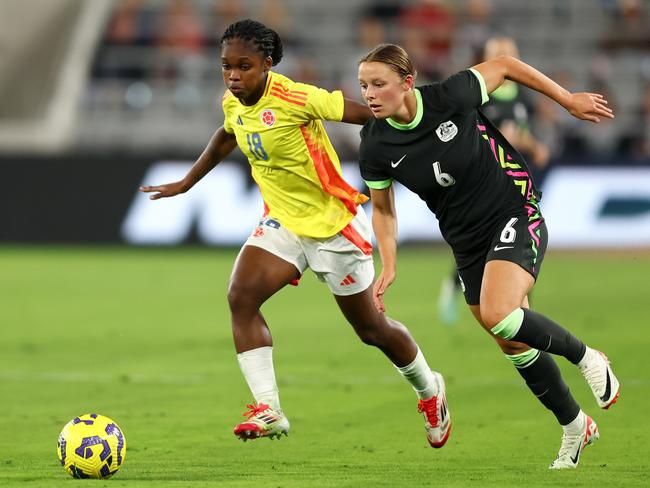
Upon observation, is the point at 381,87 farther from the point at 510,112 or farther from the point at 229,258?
the point at 229,258

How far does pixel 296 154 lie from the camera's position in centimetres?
698

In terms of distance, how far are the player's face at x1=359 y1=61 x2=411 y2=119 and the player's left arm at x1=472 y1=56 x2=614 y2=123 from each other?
517 mm

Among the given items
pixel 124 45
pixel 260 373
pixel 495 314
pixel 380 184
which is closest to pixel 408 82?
pixel 380 184

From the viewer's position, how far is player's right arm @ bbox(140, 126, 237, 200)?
287 inches

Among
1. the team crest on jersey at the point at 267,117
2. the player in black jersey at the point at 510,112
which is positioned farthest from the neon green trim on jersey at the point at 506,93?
the team crest on jersey at the point at 267,117

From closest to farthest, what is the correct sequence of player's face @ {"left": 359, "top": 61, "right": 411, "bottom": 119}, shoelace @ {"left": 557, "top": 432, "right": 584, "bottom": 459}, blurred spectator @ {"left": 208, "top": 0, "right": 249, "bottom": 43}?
player's face @ {"left": 359, "top": 61, "right": 411, "bottom": 119}, shoelace @ {"left": 557, "top": 432, "right": 584, "bottom": 459}, blurred spectator @ {"left": 208, "top": 0, "right": 249, "bottom": 43}

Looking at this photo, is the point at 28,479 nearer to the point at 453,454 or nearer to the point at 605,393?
the point at 453,454

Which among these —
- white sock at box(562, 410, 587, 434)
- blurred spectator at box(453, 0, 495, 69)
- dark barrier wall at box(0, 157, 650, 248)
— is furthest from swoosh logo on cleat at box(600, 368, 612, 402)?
blurred spectator at box(453, 0, 495, 69)

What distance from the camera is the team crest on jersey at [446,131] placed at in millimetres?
6516

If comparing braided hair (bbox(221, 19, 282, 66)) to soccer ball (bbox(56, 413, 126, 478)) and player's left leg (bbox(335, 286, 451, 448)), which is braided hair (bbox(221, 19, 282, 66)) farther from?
soccer ball (bbox(56, 413, 126, 478))

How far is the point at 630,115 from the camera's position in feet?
73.1

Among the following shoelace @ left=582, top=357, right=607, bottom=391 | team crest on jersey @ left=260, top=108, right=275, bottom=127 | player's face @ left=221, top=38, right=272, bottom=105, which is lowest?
shoelace @ left=582, top=357, right=607, bottom=391

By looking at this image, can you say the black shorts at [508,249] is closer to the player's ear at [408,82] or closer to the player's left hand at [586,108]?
the player's left hand at [586,108]

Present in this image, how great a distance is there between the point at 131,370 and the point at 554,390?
178 inches
